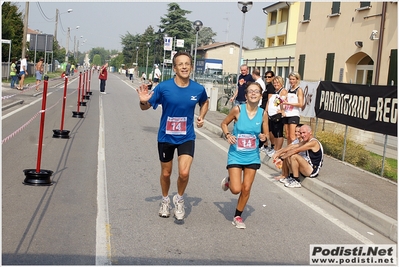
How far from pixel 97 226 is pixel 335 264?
8.79 ft

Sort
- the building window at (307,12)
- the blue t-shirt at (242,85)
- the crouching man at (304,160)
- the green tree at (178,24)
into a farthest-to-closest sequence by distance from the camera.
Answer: the green tree at (178,24) < the building window at (307,12) < the blue t-shirt at (242,85) < the crouching man at (304,160)

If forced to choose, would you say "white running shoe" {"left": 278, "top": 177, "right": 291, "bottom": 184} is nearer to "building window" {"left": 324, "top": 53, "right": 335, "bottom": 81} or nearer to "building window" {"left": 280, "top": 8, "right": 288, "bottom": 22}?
"building window" {"left": 324, "top": 53, "right": 335, "bottom": 81}

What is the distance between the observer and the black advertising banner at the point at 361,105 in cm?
1000

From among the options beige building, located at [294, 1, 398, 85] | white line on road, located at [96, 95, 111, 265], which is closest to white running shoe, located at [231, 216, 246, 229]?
white line on road, located at [96, 95, 111, 265]

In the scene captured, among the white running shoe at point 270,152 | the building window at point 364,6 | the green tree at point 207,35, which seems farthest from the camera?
the green tree at point 207,35

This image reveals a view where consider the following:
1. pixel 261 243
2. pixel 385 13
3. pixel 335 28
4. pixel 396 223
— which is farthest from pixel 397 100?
pixel 335 28

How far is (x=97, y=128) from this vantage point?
16.0 meters

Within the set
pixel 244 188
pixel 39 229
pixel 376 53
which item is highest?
pixel 376 53

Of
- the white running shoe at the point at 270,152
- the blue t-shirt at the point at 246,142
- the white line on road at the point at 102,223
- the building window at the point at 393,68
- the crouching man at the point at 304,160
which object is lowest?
the white line on road at the point at 102,223

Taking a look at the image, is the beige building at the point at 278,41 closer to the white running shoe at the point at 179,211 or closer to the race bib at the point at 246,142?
the race bib at the point at 246,142

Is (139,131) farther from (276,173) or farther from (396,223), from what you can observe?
(396,223)

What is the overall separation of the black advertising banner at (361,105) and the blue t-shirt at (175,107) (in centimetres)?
465

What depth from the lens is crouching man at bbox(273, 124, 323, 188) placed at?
9148mm

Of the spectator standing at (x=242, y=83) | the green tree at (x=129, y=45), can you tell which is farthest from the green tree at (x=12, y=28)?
the green tree at (x=129, y=45)
